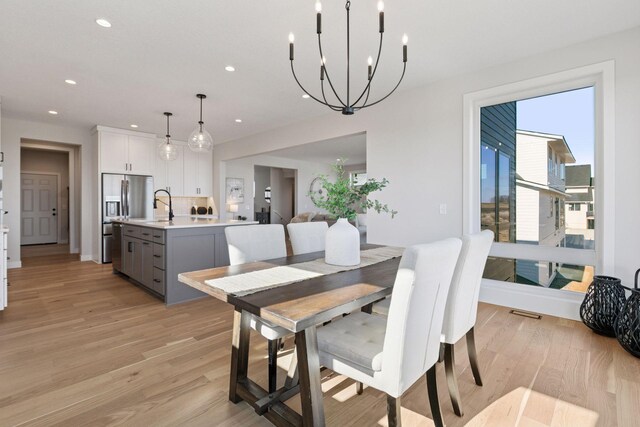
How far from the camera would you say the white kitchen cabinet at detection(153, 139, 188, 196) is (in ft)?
21.7

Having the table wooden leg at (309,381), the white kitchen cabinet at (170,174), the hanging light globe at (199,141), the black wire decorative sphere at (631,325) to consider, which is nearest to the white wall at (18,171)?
the white kitchen cabinet at (170,174)

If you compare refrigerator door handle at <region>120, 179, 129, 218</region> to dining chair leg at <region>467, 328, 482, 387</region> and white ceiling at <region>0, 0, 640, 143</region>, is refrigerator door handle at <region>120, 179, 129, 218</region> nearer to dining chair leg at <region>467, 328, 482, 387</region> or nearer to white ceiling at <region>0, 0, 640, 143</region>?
white ceiling at <region>0, 0, 640, 143</region>

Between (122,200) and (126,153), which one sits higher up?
(126,153)

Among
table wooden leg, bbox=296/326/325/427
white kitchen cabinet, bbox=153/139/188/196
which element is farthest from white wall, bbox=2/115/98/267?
table wooden leg, bbox=296/326/325/427

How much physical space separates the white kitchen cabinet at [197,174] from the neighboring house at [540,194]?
21.0 feet

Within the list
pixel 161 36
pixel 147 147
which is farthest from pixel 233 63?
pixel 147 147

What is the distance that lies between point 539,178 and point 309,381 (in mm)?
Result: 3318

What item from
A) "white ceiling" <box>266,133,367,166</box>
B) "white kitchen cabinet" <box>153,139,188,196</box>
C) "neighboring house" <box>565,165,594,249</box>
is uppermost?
"white ceiling" <box>266,133,367,166</box>

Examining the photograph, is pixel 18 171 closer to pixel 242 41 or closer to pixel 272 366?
pixel 242 41

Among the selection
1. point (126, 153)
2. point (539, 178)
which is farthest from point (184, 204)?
point (539, 178)

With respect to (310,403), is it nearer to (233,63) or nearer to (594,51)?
(233,63)

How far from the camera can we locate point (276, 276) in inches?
65.2

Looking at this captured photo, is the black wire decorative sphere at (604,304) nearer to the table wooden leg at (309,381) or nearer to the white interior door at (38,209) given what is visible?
the table wooden leg at (309,381)

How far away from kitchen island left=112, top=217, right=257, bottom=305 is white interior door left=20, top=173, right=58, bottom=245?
617cm
